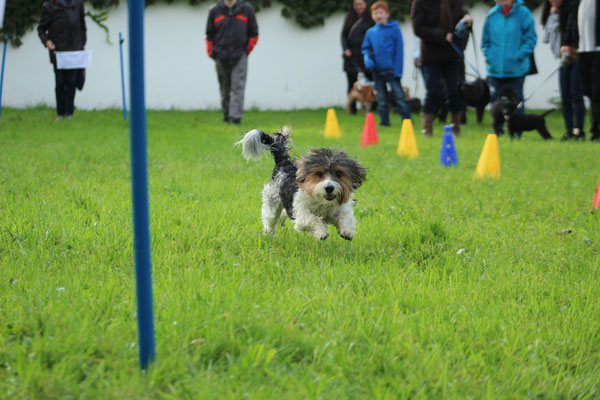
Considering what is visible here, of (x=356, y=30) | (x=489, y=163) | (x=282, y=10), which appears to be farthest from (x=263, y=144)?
(x=282, y=10)

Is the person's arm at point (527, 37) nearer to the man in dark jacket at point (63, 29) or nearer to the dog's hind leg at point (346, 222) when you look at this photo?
the dog's hind leg at point (346, 222)

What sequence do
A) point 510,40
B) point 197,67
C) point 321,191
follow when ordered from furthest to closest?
point 197,67 → point 510,40 → point 321,191

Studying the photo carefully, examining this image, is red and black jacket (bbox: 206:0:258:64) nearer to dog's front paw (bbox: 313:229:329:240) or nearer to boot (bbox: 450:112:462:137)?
boot (bbox: 450:112:462:137)

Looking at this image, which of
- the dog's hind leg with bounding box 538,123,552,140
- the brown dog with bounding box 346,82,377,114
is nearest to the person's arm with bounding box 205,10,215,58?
the brown dog with bounding box 346,82,377,114

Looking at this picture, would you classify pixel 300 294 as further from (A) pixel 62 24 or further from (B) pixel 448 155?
(A) pixel 62 24

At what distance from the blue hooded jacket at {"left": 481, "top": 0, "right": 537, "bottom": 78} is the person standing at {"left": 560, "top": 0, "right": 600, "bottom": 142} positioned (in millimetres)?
1056

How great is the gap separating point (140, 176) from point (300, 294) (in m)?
1.30

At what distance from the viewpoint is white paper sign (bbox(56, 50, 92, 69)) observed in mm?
12094

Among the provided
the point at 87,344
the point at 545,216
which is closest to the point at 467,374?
the point at 87,344

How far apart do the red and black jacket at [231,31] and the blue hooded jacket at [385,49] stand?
2381 millimetres

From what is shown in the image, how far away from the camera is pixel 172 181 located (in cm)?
646

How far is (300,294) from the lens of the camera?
3.15m

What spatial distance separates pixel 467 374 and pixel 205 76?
16545mm

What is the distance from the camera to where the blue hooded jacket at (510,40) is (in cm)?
1094
